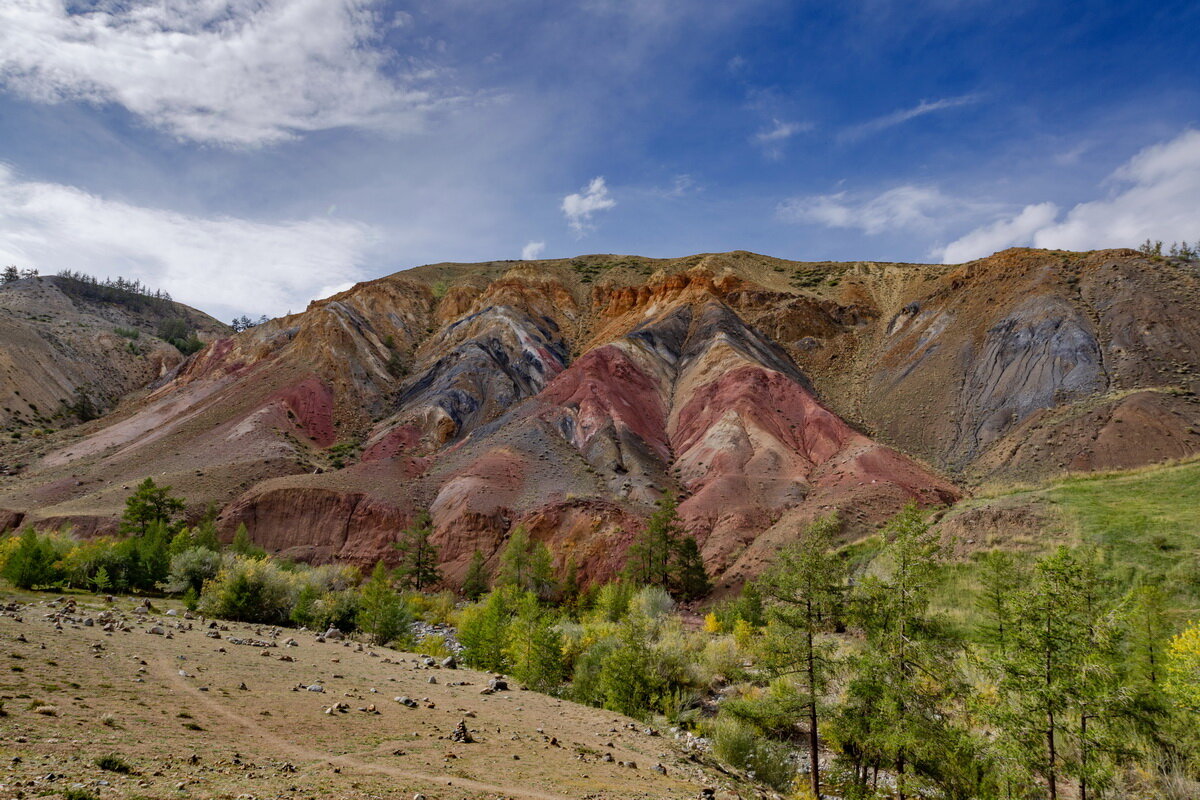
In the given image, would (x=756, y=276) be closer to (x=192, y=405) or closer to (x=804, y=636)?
(x=192, y=405)

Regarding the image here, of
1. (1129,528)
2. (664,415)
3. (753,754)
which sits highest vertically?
(664,415)

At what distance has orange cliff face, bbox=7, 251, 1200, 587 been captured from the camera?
47.6m

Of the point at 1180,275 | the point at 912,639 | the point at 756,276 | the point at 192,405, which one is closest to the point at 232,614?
the point at 912,639

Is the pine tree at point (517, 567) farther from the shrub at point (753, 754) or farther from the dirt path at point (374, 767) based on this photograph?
the dirt path at point (374, 767)

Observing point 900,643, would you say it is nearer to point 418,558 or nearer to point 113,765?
point 113,765

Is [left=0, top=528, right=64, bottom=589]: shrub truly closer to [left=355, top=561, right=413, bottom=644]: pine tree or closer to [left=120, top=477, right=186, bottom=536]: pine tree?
[left=120, top=477, right=186, bottom=536]: pine tree

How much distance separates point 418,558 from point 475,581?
5.38 m

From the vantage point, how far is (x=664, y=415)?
69062 mm

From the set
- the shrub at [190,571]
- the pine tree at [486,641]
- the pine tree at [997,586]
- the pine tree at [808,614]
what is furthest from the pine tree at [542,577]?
the pine tree at [808,614]

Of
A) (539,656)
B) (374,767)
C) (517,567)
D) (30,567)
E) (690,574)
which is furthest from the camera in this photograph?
(517,567)

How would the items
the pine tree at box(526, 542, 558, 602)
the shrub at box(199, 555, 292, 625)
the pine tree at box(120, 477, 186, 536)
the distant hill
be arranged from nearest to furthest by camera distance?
1. the shrub at box(199, 555, 292, 625)
2. the pine tree at box(526, 542, 558, 602)
3. the pine tree at box(120, 477, 186, 536)
4. the distant hill

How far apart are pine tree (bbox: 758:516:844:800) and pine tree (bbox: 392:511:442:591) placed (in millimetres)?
35308

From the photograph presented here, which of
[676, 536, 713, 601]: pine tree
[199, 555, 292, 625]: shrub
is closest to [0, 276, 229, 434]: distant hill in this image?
[199, 555, 292, 625]: shrub

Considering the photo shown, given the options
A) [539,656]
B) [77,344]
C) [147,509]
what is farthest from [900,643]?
[77,344]
